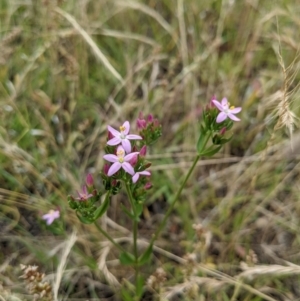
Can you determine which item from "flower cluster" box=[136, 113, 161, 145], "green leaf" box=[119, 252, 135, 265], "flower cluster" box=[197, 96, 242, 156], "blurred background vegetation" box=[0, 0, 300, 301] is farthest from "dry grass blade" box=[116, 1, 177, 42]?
"green leaf" box=[119, 252, 135, 265]

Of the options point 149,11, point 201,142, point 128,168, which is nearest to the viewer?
point 128,168

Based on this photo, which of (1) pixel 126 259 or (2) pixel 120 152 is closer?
(2) pixel 120 152

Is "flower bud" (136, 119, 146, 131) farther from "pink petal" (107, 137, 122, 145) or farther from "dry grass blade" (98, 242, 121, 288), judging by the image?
"dry grass blade" (98, 242, 121, 288)

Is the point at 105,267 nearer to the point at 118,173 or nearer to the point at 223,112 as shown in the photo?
the point at 118,173

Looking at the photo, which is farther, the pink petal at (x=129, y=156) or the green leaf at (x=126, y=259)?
the green leaf at (x=126, y=259)

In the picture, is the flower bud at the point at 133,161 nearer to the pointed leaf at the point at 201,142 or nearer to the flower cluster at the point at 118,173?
the flower cluster at the point at 118,173

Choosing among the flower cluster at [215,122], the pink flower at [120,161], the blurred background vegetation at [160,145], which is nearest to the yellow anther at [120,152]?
the pink flower at [120,161]

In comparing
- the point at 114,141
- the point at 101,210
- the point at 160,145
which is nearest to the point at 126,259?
the point at 101,210
